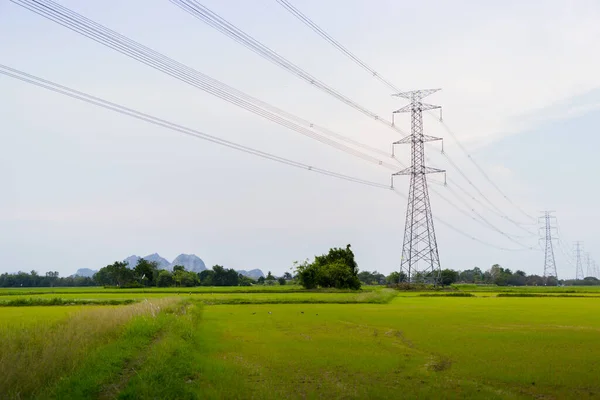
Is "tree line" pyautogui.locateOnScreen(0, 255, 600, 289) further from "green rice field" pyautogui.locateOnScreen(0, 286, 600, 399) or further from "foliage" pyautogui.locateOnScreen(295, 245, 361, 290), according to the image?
"green rice field" pyautogui.locateOnScreen(0, 286, 600, 399)

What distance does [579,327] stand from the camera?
25453mm

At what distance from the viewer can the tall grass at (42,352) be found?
11340mm

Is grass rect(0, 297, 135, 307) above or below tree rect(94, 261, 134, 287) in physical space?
below

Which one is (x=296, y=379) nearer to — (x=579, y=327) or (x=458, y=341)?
(x=458, y=341)

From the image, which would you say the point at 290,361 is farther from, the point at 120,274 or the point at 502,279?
the point at 502,279

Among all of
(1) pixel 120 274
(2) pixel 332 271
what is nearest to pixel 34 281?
(1) pixel 120 274

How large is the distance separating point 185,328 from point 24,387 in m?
10.1

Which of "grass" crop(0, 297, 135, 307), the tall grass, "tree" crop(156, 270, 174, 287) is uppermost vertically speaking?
"tree" crop(156, 270, 174, 287)

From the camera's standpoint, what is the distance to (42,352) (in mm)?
13383

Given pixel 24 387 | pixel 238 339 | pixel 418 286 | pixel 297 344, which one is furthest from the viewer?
pixel 418 286

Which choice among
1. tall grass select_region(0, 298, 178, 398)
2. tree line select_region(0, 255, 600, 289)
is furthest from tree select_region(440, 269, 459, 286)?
tall grass select_region(0, 298, 178, 398)

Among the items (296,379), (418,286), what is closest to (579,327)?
(296,379)

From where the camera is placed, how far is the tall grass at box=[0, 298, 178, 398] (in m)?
11.3

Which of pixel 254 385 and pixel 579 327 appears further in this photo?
pixel 579 327
